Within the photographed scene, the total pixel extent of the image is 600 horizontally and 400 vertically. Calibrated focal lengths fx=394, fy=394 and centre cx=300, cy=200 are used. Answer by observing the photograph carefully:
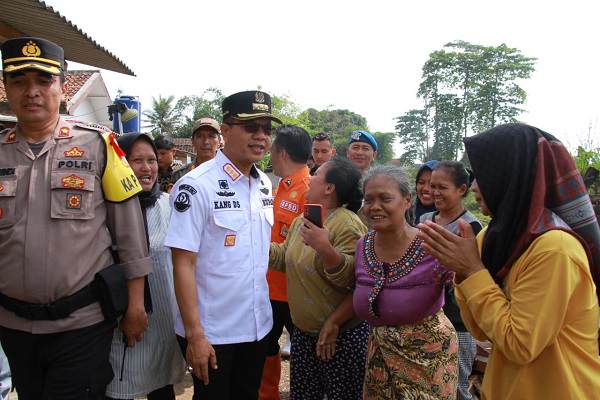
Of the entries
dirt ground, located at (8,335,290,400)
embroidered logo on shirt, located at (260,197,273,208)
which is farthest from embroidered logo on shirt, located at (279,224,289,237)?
dirt ground, located at (8,335,290,400)

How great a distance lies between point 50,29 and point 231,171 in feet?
16.2

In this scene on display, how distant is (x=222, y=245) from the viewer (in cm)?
207

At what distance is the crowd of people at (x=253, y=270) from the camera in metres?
1.38

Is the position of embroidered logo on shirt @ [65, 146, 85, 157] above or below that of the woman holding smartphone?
above

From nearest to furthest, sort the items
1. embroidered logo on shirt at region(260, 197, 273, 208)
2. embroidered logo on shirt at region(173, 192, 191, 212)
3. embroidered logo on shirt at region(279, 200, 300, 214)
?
embroidered logo on shirt at region(173, 192, 191, 212) < embroidered logo on shirt at region(260, 197, 273, 208) < embroidered logo on shirt at region(279, 200, 300, 214)

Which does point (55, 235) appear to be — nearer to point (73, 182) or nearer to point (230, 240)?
point (73, 182)

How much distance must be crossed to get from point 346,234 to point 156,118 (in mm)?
46386

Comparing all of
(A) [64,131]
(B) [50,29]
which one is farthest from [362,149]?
(B) [50,29]

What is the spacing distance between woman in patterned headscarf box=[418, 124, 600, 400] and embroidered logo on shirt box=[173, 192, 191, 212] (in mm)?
1183

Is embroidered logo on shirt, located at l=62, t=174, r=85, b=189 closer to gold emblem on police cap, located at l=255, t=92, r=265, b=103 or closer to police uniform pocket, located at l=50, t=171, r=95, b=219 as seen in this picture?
police uniform pocket, located at l=50, t=171, r=95, b=219

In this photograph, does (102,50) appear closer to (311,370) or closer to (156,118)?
(311,370)

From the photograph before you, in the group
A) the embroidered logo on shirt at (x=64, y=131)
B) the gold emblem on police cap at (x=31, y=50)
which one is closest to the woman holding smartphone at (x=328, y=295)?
the embroidered logo on shirt at (x=64, y=131)

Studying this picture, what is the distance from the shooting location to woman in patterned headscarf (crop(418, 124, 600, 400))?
4.24ft

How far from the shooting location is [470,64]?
38.7m
